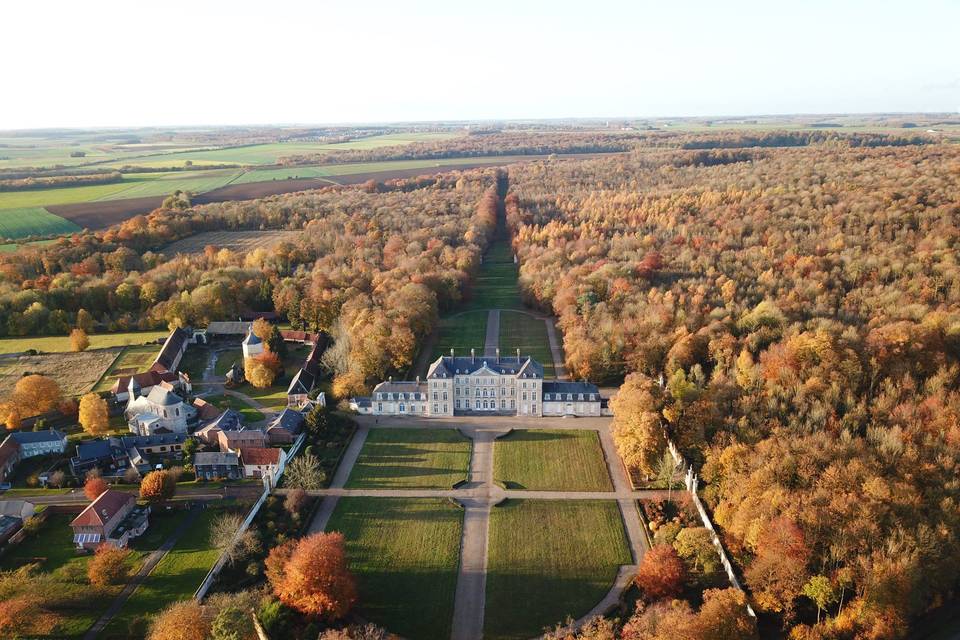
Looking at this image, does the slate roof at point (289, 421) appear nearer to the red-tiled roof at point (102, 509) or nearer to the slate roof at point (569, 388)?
the red-tiled roof at point (102, 509)

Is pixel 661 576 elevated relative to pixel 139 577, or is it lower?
elevated

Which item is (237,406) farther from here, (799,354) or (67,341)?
(799,354)

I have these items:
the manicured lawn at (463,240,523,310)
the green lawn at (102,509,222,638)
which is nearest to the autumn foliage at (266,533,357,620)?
the green lawn at (102,509,222,638)

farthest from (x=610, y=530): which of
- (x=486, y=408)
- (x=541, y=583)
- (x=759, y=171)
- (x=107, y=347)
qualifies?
(x=759, y=171)

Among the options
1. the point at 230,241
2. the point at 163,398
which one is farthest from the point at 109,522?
the point at 230,241

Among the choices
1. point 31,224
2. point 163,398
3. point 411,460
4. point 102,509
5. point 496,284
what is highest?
point 31,224

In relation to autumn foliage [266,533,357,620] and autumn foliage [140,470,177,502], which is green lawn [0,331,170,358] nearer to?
autumn foliage [140,470,177,502]

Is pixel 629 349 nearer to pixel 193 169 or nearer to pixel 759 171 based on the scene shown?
pixel 759 171
